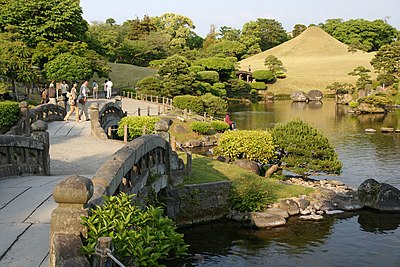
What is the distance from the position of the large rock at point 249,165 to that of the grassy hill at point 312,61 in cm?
7174

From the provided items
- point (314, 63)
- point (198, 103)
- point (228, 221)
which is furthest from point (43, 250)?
point (314, 63)

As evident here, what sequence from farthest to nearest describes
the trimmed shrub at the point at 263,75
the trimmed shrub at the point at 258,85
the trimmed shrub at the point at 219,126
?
the trimmed shrub at the point at 263,75
the trimmed shrub at the point at 258,85
the trimmed shrub at the point at 219,126

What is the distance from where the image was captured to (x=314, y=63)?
10775 cm

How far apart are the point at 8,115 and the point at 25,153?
1157 cm

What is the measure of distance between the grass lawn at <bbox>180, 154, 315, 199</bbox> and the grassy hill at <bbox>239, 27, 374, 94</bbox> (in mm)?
73926

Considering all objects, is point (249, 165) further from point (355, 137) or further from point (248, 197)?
point (355, 137)

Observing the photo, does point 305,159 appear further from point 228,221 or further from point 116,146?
point 116,146

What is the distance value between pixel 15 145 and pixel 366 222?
550 inches

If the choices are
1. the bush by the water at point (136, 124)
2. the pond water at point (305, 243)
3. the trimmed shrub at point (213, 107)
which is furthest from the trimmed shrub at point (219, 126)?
the pond water at point (305, 243)

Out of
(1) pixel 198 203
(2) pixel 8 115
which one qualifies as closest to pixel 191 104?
(2) pixel 8 115

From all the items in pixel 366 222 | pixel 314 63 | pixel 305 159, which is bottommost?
pixel 366 222

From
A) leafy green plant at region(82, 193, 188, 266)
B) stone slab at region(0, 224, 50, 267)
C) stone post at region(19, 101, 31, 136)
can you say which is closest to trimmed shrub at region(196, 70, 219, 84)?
stone post at region(19, 101, 31, 136)

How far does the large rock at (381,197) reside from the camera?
19.6 m

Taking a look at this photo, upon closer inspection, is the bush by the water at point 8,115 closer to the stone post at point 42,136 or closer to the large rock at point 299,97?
the stone post at point 42,136
